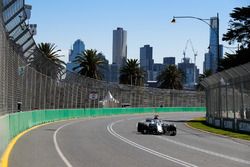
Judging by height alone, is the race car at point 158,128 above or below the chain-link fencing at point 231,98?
below

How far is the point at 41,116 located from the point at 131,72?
81.2 meters

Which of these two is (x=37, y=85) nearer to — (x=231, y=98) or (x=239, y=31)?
(x=231, y=98)

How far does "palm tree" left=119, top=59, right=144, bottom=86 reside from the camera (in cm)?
12075

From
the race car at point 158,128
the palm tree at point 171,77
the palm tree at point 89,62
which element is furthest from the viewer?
the palm tree at point 171,77

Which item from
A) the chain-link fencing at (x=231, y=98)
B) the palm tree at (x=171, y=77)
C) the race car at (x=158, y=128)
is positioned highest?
the palm tree at (x=171, y=77)

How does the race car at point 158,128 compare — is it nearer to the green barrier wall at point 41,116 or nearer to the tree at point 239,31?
the green barrier wall at point 41,116

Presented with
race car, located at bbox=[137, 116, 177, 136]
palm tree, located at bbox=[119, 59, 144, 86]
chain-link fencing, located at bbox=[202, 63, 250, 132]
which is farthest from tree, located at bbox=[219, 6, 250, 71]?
palm tree, located at bbox=[119, 59, 144, 86]

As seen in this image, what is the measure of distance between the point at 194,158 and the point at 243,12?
4647 cm

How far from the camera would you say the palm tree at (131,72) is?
396 ft

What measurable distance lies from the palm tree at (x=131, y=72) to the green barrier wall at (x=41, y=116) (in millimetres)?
20929

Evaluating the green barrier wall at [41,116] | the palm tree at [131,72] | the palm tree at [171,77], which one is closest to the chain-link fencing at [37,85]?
the green barrier wall at [41,116]

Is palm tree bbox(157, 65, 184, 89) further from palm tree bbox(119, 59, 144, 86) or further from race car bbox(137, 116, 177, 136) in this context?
race car bbox(137, 116, 177, 136)

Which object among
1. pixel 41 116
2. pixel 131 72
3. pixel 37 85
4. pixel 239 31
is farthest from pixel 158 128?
pixel 131 72

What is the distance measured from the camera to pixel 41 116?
4112 centimetres
